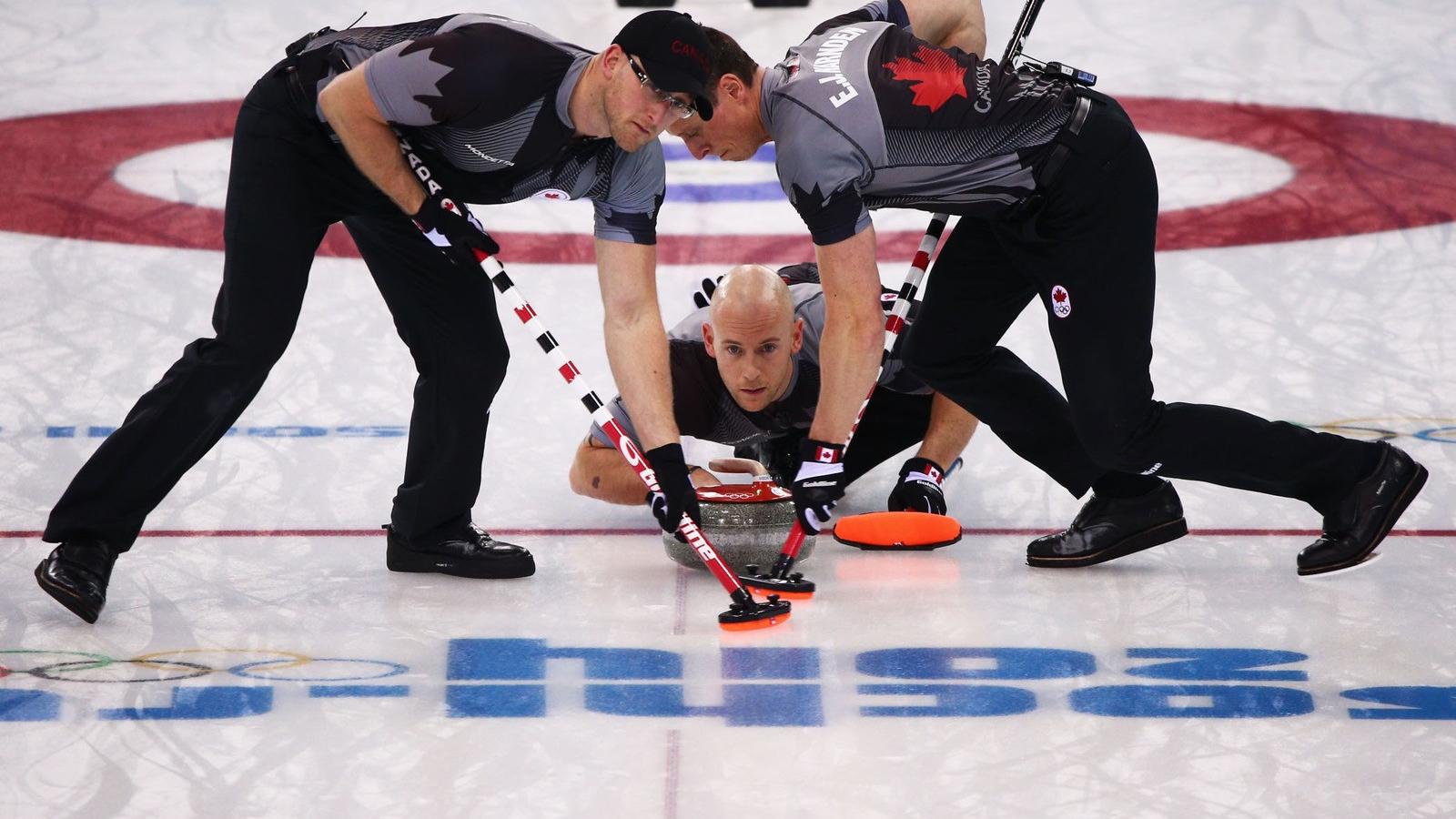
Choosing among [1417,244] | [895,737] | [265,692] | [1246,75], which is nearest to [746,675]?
[895,737]

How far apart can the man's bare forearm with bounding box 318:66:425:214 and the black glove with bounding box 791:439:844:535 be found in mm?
920

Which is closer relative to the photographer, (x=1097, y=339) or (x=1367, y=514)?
(x=1097, y=339)

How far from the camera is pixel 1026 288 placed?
11.2 ft

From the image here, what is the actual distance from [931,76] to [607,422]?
0.99 meters

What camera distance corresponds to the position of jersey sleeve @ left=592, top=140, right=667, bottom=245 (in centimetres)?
318

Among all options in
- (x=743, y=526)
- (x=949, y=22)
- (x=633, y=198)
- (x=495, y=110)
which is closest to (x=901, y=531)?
(x=743, y=526)

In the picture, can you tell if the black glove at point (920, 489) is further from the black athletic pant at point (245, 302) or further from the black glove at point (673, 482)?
the black athletic pant at point (245, 302)

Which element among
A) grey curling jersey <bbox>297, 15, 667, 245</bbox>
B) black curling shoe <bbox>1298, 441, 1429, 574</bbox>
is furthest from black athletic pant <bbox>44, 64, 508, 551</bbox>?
black curling shoe <bbox>1298, 441, 1429, 574</bbox>

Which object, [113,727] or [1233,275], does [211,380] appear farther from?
[1233,275]

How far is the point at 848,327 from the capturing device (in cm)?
296

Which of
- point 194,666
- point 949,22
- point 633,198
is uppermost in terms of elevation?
point 949,22

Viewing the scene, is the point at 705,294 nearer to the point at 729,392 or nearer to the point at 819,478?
the point at 729,392

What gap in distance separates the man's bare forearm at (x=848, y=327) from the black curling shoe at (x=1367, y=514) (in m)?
1.05

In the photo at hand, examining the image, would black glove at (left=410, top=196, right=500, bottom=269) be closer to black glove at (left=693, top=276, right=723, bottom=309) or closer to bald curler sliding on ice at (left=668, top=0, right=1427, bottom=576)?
bald curler sliding on ice at (left=668, top=0, right=1427, bottom=576)
